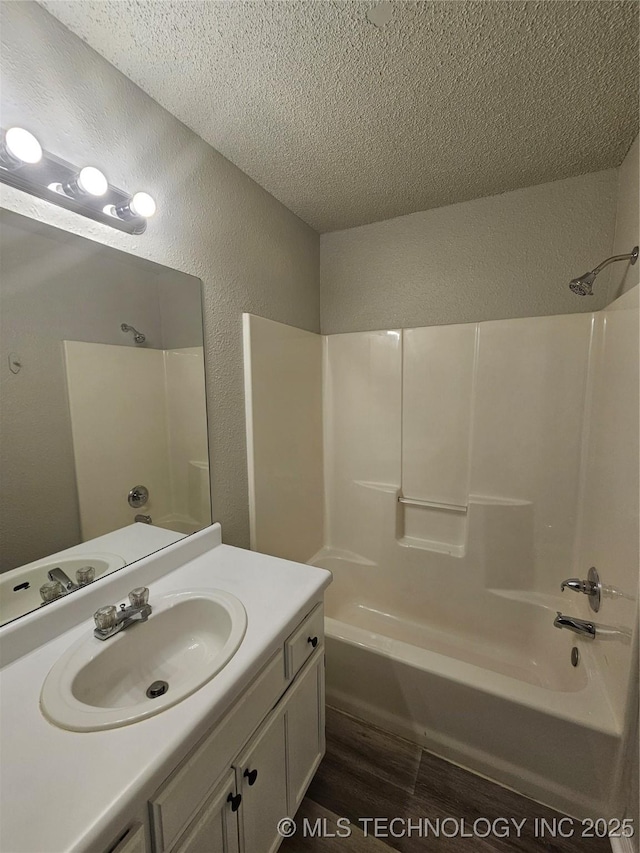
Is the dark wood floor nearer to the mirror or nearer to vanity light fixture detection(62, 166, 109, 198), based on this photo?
the mirror

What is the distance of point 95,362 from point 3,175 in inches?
18.0

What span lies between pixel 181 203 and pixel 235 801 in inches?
70.0

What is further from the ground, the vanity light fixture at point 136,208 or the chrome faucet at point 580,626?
the vanity light fixture at point 136,208

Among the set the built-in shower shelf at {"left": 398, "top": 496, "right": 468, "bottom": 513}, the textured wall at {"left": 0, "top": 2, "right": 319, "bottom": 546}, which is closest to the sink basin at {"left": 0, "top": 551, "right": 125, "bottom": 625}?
the textured wall at {"left": 0, "top": 2, "right": 319, "bottom": 546}

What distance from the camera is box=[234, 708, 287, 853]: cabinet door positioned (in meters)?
0.79

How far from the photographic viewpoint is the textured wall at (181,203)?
826 mm

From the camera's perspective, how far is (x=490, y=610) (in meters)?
1.77

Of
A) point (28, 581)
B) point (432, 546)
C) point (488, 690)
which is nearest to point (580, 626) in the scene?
point (488, 690)

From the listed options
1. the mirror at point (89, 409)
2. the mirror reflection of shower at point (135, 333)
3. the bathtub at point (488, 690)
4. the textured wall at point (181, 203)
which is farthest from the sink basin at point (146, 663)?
the mirror reflection of shower at point (135, 333)

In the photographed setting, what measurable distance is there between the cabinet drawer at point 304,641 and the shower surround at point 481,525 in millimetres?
433

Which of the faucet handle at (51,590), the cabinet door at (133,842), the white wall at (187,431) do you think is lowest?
the cabinet door at (133,842)

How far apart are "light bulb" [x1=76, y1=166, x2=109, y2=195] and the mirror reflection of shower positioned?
1.17 ft

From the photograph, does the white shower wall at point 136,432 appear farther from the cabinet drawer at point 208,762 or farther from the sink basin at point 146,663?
the cabinet drawer at point 208,762

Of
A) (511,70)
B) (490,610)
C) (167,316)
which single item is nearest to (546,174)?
(511,70)
